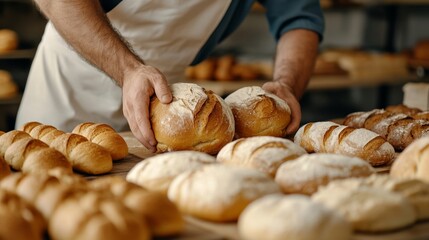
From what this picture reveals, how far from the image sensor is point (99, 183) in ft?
4.13

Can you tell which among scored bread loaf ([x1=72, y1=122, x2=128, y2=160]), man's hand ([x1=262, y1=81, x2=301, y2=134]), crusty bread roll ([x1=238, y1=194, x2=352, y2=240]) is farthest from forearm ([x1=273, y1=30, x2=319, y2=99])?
crusty bread roll ([x1=238, y1=194, x2=352, y2=240])

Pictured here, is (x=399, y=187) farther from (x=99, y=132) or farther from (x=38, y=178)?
(x=99, y=132)

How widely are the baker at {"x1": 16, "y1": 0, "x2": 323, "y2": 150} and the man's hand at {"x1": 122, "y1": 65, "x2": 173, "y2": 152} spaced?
136 millimetres

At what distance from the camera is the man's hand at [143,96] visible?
1846 mm

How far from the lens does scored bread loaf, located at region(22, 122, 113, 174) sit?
1.67 metres

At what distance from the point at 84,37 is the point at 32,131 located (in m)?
0.43

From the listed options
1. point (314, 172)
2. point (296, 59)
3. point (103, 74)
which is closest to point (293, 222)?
point (314, 172)

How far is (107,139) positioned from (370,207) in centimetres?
91

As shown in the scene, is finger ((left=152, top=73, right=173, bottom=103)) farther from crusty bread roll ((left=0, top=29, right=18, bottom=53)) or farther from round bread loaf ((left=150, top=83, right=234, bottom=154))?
crusty bread roll ((left=0, top=29, right=18, bottom=53))

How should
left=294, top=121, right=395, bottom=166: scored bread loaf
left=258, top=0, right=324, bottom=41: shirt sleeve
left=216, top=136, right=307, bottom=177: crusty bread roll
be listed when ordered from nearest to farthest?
left=216, top=136, right=307, bottom=177: crusty bread roll < left=294, top=121, right=395, bottom=166: scored bread loaf < left=258, top=0, right=324, bottom=41: shirt sleeve

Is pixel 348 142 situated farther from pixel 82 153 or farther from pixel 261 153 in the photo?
pixel 82 153

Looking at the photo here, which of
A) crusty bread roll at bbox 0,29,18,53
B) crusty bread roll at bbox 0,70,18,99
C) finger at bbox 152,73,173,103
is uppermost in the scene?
finger at bbox 152,73,173,103

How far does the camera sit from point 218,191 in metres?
1.26

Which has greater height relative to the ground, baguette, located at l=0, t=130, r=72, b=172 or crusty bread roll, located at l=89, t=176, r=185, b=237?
crusty bread roll, located at l=89, t=176, r=185, b=237
